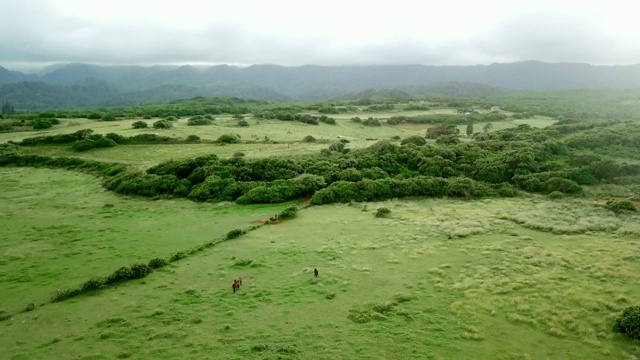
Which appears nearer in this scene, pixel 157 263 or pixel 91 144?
pixel 157 263

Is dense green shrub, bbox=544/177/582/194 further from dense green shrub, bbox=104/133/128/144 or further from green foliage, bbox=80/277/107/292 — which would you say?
dense green shrub, bbox=104/133/128/144

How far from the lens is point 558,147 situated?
74.0 metres

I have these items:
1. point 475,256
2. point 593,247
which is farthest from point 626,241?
point 475,256

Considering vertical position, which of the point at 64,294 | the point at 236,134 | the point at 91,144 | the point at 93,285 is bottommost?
the point at 64,294

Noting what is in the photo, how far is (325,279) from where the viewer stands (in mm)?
30297

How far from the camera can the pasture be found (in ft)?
73.5

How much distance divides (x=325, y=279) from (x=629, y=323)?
59.1 ft

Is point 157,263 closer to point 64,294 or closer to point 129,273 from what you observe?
point 129,273

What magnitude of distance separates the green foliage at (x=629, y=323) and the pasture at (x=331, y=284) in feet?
1.51

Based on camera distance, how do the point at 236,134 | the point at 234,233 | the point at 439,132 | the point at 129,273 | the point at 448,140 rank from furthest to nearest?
the point at 439,132 → the point at 236,134 → the point at 448,140 → the point at 234,233 → the point at 129,273

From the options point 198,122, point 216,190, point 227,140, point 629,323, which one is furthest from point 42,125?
point 629,323

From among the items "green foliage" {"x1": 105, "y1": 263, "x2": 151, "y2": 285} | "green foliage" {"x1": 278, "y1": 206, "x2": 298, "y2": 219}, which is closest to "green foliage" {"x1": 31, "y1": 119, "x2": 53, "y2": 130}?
"green foliage" {"x1": 278, "y1": 206, "x2": 298, "y2": 219}

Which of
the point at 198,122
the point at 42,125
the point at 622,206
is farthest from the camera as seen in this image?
the point at 198,122

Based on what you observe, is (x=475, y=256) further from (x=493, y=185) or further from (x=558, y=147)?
(x=558, y=147)
